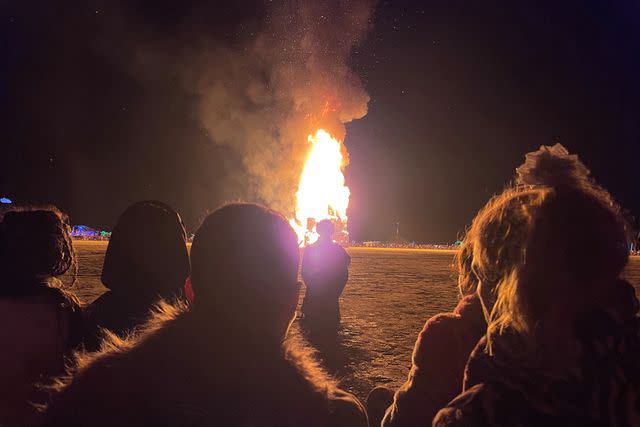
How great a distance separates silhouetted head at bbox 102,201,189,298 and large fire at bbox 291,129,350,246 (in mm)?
33666

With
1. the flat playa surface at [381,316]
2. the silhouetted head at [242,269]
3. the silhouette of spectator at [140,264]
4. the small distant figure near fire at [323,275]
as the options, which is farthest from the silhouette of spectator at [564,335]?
the small distant figure near fire at [323,275]

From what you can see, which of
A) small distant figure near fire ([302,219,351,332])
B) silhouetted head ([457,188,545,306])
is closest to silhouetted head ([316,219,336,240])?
small distant figure near fire ([302,219,351,332])

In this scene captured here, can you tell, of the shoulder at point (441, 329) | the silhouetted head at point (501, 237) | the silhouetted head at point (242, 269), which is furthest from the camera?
the shoulder at point (441, 329)

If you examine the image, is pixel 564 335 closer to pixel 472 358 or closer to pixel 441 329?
pixel 472 358

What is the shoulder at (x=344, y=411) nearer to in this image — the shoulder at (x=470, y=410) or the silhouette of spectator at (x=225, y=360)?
the silhouette of spectator at (x=225, y=360)

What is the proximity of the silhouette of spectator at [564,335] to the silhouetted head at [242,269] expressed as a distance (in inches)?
25.0

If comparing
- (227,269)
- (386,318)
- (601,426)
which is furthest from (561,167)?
(386,318)

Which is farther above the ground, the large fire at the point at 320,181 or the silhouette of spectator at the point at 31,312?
the large fire at the point at 320,181

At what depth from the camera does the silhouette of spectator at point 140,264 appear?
7.98 feet

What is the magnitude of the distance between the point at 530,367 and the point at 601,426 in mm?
212

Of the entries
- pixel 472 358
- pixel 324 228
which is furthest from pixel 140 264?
pixel 324 228

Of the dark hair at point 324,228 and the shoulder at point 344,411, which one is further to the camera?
the dark hair at point 324,228

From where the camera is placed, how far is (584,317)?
115cm

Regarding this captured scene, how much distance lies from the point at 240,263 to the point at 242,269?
18 millimetres
